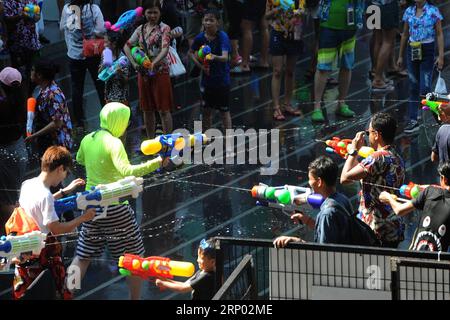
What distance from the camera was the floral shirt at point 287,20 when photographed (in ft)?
42.0

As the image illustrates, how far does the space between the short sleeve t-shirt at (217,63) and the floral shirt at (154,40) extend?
38 cm

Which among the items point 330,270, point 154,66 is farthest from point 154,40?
point 330,270

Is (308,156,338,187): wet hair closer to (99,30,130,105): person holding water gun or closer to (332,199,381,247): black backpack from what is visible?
(332,199,381,247): black backpack

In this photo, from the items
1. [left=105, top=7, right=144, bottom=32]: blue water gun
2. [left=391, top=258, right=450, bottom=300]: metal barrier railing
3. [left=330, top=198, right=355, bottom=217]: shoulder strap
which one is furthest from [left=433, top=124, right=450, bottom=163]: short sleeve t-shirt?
[left=105, top=7, right=144, bottom=32]: blue water gun

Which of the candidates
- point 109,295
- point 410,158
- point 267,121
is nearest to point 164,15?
point 267,121

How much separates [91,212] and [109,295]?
1120 mm

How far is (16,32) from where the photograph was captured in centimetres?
1366

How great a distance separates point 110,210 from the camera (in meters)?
8.33

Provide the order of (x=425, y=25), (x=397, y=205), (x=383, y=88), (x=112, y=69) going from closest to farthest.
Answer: (x=397, y=205), (x=112, y=69), (x=425, y=25), (x=383, y=88)

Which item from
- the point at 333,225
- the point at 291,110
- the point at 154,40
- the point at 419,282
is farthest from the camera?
the point at 291,110

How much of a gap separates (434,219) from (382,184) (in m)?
0.84

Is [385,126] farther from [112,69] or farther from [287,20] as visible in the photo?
[287,20]

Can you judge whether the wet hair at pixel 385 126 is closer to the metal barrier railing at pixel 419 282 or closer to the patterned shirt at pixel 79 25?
the metal barrier railing at pixel 419 282

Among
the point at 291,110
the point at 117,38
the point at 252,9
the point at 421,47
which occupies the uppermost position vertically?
the point at 252,9
